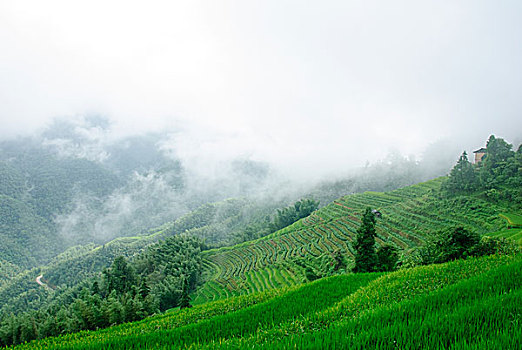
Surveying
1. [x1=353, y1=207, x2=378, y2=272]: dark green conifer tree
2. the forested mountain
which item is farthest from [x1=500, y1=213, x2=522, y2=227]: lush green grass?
[x1=353, y1=207, x2=378, y2=272]: dark green conifer tree

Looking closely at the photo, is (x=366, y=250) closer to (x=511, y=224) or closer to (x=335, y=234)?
(x=511, y=224)

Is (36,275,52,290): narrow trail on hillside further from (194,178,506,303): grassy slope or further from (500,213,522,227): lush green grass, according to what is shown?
(500,213,522,227): lush green grass

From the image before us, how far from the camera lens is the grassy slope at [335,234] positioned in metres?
36.3

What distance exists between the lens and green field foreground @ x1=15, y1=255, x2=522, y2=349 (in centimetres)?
293

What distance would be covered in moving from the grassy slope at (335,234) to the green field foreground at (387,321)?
28.8 m

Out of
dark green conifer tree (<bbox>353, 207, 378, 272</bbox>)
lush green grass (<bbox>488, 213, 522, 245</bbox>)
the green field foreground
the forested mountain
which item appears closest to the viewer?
the green field foreground

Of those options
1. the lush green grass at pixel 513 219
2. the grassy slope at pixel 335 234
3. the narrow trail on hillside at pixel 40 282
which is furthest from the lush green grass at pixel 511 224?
the narrow trail on hillside at pixel 40 282

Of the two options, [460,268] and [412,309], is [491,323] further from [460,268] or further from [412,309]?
[460,268]

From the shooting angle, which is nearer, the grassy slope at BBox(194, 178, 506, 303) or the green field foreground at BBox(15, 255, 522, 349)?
the green field foreground at BBox(15, 255, 522, 349)

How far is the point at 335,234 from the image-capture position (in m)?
48.5

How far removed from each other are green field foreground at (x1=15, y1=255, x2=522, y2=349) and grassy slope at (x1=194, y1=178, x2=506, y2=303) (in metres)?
28.8

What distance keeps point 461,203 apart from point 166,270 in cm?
5560

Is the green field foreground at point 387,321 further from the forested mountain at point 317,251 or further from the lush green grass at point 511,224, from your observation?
the lush green grass at point 511,224

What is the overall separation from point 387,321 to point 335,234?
46.9 metres
